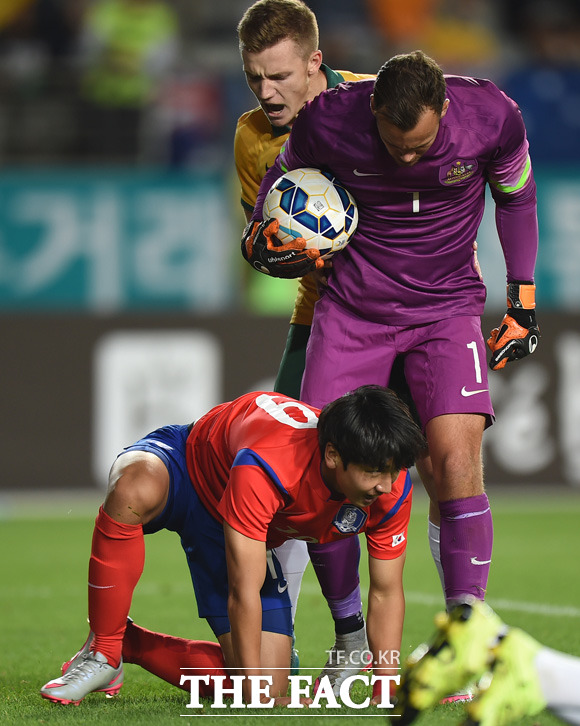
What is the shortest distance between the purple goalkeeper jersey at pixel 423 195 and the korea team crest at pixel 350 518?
0.92m

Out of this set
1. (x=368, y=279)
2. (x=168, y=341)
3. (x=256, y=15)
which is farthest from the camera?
(x=168, y=341)

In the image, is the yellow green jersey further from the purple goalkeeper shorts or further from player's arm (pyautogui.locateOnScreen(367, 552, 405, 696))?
player's arm (pyautogui.locateOnScreen(367, 552, 405, 696))

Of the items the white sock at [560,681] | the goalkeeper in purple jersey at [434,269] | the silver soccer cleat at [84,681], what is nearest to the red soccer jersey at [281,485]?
the goalkeeper in purple jersey at [434,269]

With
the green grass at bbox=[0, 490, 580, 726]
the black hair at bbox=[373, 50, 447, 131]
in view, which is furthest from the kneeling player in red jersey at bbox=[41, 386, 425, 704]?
the black hair at bbox=[373, 50, 447, 131]

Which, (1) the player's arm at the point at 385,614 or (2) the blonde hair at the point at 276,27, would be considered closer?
(1) the player's arm at the point at 385,614

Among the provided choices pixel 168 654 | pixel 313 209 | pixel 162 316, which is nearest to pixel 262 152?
pixel 313 209

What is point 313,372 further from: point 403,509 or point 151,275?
point 151,275

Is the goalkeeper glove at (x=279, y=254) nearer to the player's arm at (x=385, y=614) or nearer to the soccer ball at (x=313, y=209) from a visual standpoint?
the soccer ball at (x=313, y=209)

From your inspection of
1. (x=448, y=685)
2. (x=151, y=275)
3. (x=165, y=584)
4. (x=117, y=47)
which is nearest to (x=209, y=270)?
(x=151, y=275)

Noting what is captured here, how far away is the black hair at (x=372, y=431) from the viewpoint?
360cm

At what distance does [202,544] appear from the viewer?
4.39 m

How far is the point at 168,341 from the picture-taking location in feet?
35.2

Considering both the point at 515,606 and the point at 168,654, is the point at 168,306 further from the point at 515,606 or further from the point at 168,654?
the point at 168,654

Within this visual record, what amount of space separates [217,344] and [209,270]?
2.11 feet
